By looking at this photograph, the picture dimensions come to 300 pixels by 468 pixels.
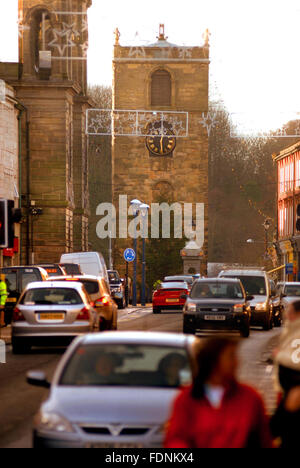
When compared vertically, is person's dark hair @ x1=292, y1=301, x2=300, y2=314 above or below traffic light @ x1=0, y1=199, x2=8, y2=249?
below

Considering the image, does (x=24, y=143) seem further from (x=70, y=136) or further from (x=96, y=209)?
(x=96, y=209)

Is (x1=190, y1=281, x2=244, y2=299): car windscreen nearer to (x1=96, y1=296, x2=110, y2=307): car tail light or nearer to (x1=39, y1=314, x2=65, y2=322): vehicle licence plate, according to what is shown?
(x1=96, y1=296, x2=110, y2=307): car tail light

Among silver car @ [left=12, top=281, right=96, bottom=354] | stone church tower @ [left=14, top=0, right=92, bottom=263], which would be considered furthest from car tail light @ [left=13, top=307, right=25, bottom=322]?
stone church tower @ [left=14, top=0, right=92, bottom=263]

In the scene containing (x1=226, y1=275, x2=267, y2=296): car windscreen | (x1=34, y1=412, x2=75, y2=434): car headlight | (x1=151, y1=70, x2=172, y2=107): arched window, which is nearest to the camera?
(x1=34, y1=412, x2=75, y2=434): car headlight

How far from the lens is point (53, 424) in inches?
303

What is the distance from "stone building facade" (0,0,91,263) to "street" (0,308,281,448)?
3194cm

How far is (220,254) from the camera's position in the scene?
109 metres

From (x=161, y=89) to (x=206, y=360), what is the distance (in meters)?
89.3

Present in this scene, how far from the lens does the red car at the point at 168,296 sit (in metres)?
47.7

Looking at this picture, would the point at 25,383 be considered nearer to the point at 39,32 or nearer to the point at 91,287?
the point at 91,287

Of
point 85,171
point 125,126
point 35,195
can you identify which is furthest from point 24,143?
point 125,126

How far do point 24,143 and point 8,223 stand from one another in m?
36.3

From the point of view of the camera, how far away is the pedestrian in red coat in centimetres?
555

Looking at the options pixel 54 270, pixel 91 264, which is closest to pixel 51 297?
pixel 54 270
